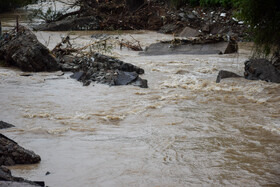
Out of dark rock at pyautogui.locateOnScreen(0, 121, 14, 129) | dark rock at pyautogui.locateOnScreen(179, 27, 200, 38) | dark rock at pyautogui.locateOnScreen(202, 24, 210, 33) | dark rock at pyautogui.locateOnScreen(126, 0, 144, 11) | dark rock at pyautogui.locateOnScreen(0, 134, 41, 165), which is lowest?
dark rock at pyautogui.locateOnScreen(0, 121, 14, 129)

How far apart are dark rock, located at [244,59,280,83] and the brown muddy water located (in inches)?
12.3

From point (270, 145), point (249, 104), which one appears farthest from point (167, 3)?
point (270, 145)

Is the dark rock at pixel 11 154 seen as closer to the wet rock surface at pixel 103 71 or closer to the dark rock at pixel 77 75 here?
the wet rock surface at pixel 103 71

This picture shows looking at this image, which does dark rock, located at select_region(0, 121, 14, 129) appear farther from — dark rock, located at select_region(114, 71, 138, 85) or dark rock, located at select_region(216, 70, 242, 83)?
dark rock, located at select_region(216, 70, 242, 83)

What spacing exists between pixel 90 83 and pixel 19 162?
5584mm

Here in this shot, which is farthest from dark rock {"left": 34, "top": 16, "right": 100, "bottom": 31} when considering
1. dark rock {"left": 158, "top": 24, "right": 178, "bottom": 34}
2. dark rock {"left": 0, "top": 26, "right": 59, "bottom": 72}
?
dark rock {"left": 0, "top": 26, "right": 59, "bottom": 72}

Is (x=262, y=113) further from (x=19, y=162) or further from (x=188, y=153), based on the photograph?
(x=19, y=162)

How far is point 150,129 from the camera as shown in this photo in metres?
6.80

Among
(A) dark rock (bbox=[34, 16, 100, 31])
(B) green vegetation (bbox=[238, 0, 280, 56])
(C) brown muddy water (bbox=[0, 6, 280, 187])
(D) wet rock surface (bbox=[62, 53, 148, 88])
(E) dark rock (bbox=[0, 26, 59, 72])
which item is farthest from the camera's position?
(A) dark rock (bbox=[34, 16, 100, 31])

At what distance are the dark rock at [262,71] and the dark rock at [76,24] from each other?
12.0 m

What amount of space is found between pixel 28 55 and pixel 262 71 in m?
6.56

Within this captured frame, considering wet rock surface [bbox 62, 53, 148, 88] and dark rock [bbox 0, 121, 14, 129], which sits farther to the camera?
wet rock surface [bbox 62, 53, 148, 88]

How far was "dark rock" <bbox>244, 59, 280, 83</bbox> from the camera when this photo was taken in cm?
1002

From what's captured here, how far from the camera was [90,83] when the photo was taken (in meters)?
10.2
